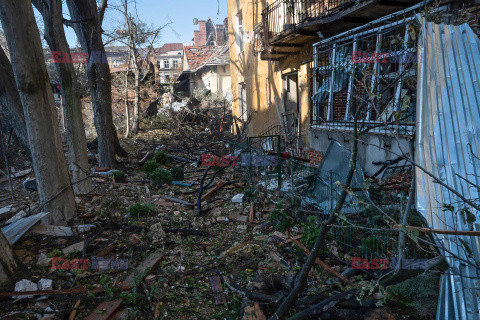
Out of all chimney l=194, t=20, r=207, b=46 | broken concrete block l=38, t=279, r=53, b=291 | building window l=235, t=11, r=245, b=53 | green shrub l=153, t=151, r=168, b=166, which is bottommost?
broken concrete block l=38, t=279, r=53, b=291

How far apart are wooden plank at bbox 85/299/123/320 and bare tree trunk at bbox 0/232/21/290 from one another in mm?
1187

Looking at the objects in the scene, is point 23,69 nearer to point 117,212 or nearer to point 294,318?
point 117,212

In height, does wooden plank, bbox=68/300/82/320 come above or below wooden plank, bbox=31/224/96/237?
below

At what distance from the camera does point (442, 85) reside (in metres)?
3.75

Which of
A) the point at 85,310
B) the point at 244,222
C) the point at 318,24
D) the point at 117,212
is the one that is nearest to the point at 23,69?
the point at 117,212

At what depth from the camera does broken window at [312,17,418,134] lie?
534 cm

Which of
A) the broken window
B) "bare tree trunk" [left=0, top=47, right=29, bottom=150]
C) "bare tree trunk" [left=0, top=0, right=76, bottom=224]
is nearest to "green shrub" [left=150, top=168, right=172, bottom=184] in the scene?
"bare tree trunk" [left=0, top=0, right=76, bottom=224]

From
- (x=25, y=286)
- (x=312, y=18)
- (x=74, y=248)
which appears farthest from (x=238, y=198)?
(x=312, y=18)

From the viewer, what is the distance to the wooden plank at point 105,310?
3.13m

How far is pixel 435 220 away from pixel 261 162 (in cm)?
485

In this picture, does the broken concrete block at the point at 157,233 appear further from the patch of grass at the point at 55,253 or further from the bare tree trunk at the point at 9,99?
the bare tree trunk at the point at 9,99

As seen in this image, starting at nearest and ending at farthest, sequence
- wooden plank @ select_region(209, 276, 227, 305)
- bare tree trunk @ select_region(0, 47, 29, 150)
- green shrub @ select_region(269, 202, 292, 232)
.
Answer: wooden plank @ select_region(209, 276, 227, 305)
green shrub @ select_region(269, 202, 292, 232)
bare tree trunk @ select_region(0, 47, 29, 150)

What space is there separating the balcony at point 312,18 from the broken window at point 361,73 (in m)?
0.43

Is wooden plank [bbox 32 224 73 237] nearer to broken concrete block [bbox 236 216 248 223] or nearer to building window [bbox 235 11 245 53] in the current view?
broken concrete block [bbox 236 216 248 223]
